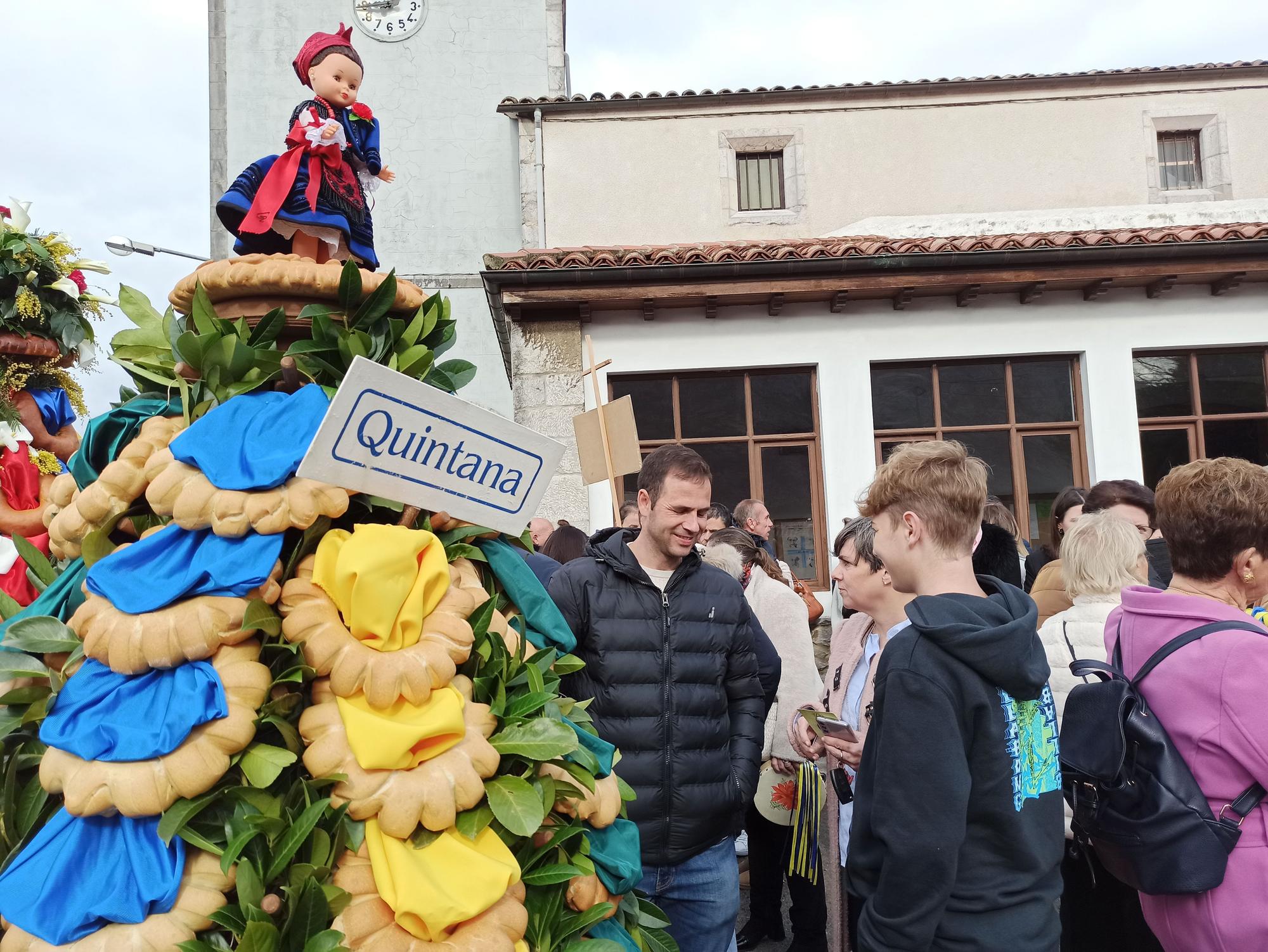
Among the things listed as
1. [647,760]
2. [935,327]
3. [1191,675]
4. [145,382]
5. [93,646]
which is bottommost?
[647,760]

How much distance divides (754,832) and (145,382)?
3.58m

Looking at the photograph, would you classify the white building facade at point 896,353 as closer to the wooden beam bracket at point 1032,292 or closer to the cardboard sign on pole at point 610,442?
the wooden beam bracket at point 1032,292

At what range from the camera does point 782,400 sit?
9562mm

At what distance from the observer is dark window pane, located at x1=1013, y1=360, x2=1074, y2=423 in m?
9.59

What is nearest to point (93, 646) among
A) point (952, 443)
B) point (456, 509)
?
point (456, 509)

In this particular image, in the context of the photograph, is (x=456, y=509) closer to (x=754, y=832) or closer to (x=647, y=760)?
(x=647, y=760)

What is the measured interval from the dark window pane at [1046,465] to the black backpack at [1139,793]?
25.4ft

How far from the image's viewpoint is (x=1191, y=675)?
2211 mm

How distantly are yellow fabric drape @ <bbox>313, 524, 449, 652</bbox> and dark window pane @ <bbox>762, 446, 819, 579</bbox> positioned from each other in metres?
7.98

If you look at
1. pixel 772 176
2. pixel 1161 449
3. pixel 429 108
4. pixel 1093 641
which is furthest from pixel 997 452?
pixel 429 108

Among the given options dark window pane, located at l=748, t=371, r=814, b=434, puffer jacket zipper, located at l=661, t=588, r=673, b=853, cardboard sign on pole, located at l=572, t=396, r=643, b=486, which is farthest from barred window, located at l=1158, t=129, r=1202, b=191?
puffer jacket zipper, located at l=661, t=588, r=673, b=853

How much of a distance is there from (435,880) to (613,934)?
0.50 m

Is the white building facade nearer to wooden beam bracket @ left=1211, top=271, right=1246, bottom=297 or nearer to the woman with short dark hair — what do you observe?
wooden beam bracket @ left=1211, top=271, right=1246, bottom=297

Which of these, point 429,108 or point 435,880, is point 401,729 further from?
point 429,108
